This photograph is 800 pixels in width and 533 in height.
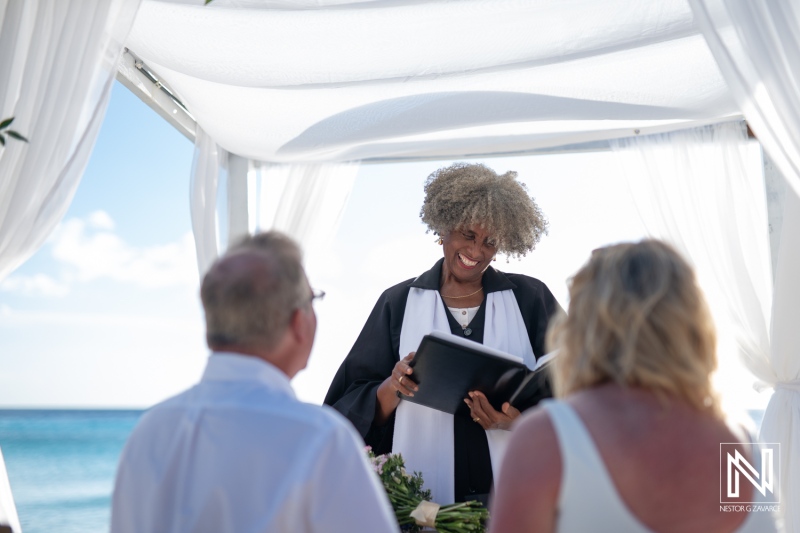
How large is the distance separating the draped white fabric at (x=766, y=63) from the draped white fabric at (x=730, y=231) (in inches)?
68.8

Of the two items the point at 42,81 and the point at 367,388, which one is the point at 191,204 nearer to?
the point at 42,81

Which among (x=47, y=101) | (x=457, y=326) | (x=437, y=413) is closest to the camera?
(x=47, y=101)

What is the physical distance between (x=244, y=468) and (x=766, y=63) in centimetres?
251

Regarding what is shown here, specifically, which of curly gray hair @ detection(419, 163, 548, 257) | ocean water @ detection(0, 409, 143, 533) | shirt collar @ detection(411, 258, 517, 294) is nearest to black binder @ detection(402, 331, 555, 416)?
shirt collar @ detection(411, 258, 517, 294)

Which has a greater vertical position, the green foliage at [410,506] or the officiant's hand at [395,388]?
the officiant's hand at [395,388]

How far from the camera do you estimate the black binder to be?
2.89m

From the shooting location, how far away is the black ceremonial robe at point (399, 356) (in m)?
3.46

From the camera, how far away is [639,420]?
153 cm

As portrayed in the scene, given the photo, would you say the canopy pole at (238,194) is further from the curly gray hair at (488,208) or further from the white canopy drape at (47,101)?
the white canopy drape at (47,101)

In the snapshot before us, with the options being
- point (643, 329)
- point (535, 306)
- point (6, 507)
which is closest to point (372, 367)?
point (535, 306)

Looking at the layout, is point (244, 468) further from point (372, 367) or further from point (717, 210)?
point (717, 210)

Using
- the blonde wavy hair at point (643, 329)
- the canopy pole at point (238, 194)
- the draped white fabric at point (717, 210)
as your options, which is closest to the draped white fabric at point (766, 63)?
the blonde wavy hair at point (643, 329)

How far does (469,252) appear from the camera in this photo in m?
3.76

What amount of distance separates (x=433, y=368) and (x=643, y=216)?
2.81m
